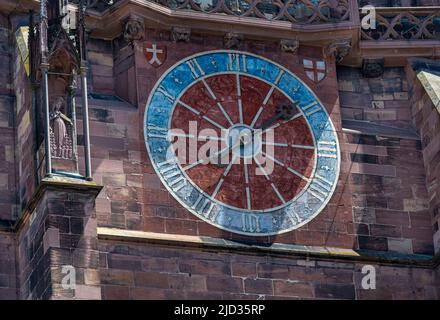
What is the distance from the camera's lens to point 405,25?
4025 centimetres

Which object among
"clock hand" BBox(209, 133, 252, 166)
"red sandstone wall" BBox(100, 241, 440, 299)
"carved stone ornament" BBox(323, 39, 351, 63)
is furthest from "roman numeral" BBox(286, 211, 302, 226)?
"carved stone ornament" BBox(323, 39, 351, 63)

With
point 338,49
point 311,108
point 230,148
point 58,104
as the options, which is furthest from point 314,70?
point 58,104

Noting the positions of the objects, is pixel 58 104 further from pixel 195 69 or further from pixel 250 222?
pixel 250 222

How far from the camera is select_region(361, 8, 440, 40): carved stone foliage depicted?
40.1 m

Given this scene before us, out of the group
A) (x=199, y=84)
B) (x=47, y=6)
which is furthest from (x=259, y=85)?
(x=47, y=6)

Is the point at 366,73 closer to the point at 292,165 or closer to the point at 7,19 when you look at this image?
the point at 292,165

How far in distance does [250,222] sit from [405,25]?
3.93 metres

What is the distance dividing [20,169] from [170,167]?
190 cm

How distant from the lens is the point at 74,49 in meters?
37.1

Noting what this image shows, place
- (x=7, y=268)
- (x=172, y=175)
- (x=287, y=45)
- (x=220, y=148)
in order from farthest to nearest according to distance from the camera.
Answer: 1. (x=287, y=45)
2. (x=220, y=148)
3. (x=172, y=175)
4. (x=7, y=268)

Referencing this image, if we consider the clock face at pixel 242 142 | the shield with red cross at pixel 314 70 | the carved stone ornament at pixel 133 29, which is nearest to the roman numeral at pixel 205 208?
the clock face at pixel 242 142

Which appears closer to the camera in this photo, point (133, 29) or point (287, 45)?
point (133, 29)

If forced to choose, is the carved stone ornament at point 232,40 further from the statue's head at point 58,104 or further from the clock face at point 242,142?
the statue's head at point 58,104
